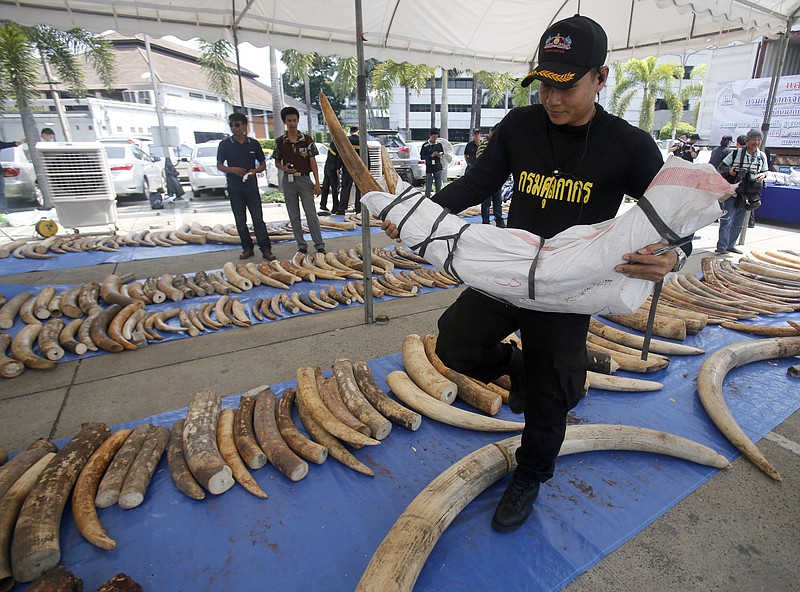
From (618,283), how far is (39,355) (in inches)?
174

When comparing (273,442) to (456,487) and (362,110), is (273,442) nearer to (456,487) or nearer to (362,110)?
(456,487)

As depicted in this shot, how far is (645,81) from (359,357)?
3070cm

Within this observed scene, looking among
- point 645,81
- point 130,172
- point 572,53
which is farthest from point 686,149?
point 645,81

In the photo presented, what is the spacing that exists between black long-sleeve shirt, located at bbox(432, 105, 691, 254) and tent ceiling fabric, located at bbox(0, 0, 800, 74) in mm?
4735

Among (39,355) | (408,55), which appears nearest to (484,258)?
(39,355)

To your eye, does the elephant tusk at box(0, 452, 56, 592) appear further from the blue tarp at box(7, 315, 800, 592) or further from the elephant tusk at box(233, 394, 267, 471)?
the elephant tusk at box(233, 394, 267, 471)

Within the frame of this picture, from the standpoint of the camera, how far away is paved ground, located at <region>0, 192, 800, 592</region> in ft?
6.02

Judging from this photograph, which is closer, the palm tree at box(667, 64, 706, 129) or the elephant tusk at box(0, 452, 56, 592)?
the elephant tusk at box(0, 452, 56, 592)

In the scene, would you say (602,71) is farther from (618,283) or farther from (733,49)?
(733,49)

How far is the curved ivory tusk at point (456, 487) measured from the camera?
1.60m

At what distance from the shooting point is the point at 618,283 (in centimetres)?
157

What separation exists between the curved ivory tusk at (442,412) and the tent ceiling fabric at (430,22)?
534 centimetres

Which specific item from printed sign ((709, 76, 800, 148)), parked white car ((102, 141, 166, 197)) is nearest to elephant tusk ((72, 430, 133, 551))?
parked white car ((102, 141, 166, 197))

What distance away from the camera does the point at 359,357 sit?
146 inches
